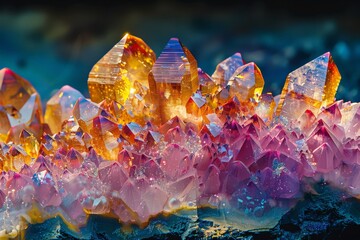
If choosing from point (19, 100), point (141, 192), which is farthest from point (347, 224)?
point (19, 100)

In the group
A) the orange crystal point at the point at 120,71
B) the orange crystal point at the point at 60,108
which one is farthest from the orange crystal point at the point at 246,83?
the orange crystal point at the point at 60,108

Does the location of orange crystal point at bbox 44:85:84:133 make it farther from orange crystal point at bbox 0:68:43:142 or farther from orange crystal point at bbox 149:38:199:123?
orange crystal point at bbox 149:38:199:123

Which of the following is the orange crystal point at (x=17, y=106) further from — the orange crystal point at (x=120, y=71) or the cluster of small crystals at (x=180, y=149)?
the orange crystal point at (x=120, y=71)

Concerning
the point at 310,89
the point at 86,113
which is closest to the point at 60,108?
the point at 86,113

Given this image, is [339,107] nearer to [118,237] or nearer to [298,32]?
[118,237]

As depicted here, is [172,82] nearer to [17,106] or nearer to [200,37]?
[17,106]
